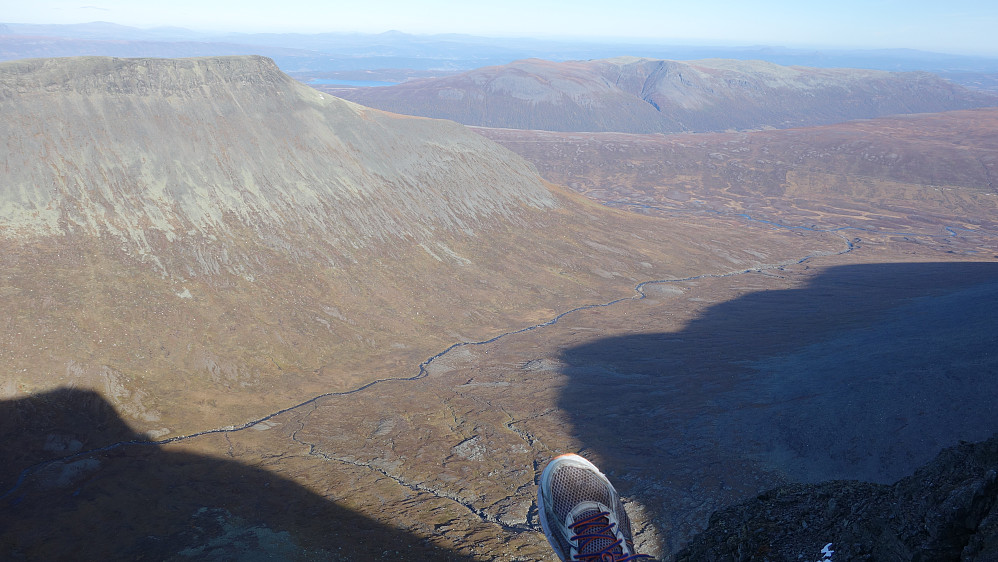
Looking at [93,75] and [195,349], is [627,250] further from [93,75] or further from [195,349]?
[93,75]

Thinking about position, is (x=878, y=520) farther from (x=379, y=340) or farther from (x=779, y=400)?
(x=379, y=340)

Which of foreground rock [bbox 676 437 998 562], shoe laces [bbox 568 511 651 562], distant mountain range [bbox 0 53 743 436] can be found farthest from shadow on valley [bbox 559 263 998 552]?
distant mountain range [bbox 0 53 743 436]

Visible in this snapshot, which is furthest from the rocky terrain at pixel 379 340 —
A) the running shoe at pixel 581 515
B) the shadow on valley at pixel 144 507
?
the running shoe at pixel 581 515

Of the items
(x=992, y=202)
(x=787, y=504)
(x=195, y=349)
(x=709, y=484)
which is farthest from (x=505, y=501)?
(x=992, y=202)

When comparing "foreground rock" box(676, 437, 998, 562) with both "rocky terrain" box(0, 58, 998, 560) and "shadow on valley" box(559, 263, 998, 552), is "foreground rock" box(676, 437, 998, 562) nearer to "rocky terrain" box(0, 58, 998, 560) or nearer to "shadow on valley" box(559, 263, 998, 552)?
"rocky terrain" box(0, 58, 998, 560)

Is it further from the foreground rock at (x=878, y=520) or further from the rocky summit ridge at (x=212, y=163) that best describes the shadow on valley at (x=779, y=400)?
the rocky summit ridge at (x=212, y=163)

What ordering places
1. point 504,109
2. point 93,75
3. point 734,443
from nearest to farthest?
point 734,443
point 93,75
point 504,109
